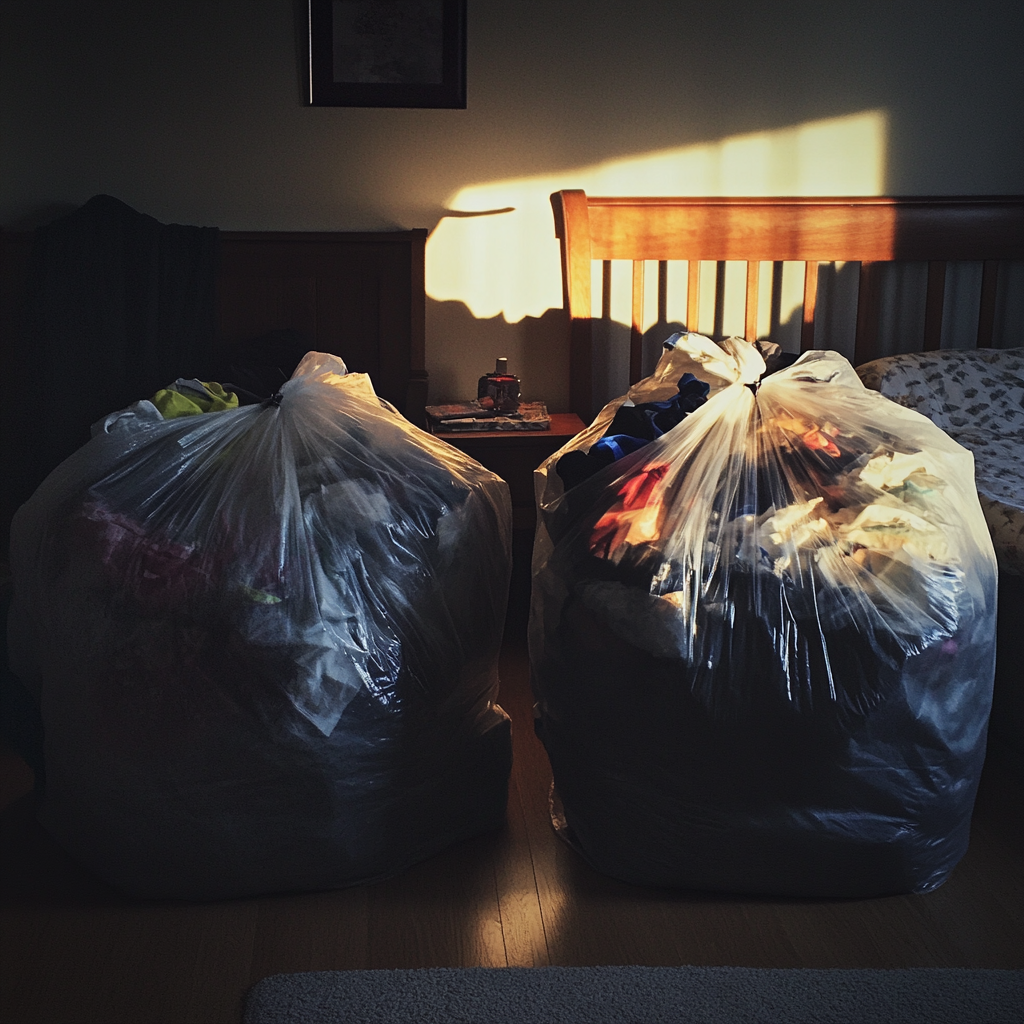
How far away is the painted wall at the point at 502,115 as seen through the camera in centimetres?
237

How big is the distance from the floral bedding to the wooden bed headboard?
7.3 inches

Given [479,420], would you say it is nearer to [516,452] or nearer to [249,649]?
[516,452]

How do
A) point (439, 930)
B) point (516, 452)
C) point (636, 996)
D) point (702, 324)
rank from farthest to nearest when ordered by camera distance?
1. point (702, 324)
2. point (516, 452)
3. point (439, 930)
4. point (636, 996)

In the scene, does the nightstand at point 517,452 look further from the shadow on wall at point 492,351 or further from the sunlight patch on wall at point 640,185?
the sunlight patch on wall at point 640,185

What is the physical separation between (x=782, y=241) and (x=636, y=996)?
1.90 metres

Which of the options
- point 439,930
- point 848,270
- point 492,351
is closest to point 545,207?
point 492,351

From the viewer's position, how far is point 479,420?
2.28 meters

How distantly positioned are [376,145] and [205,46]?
0.45m

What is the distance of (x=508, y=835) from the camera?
5.01ft

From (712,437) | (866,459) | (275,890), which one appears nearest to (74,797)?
(275,890)

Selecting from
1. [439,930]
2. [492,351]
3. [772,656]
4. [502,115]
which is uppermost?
[502,115]

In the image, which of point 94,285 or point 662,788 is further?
point 94,285

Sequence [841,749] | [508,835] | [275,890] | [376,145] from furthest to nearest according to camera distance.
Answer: [376,145] < [508,835] < [275,890] < [841,749]

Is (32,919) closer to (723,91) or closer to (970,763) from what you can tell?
(970,763)
